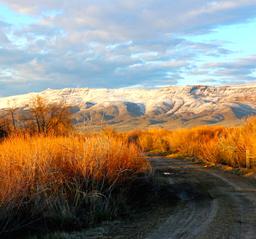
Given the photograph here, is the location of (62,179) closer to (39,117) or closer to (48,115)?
(39,117)

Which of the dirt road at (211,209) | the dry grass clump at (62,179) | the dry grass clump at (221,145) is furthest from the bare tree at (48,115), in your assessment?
the dry grass clump at (62,179)

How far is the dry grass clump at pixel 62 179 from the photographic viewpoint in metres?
10.8

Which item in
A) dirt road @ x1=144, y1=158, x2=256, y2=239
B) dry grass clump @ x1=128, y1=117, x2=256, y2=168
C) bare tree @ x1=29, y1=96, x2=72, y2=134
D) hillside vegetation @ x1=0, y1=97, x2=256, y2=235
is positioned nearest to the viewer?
dirt road @ x1=144, y1=158, x2=256, y2=239

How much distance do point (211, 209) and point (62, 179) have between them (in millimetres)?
3882

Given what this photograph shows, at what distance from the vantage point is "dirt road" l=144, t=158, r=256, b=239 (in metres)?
10.1

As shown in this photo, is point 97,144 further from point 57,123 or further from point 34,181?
point 57,123

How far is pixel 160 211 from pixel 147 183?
2806 mm

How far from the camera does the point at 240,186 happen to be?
1650 cm

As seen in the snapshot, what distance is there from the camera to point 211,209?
12.5 meters

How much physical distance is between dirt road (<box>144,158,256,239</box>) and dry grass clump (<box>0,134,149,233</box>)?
5.94 feet

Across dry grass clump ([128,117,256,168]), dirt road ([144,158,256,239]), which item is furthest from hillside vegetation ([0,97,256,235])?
dry grass clump ([128,117,256,168])

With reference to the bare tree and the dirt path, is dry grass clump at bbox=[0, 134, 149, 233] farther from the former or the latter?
the bare tree

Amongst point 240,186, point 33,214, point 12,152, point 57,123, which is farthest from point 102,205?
point 57,123

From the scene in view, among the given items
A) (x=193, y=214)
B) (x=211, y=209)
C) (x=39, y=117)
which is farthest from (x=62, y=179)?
(x=39, y=117)
